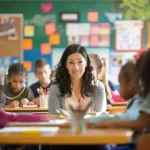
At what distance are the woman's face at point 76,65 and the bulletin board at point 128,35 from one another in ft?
8.72

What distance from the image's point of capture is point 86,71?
11.1 ft

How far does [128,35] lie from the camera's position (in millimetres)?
5973

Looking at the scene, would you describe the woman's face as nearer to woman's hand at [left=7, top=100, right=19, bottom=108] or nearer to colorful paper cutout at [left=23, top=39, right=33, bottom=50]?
woman's hand at [left=7, top=100, right=19, bottom=108]

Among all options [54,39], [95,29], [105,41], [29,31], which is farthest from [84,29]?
[29,31]

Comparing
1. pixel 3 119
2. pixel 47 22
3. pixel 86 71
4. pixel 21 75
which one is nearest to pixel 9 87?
pixel 21 75

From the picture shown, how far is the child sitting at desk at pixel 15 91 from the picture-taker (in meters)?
3.98

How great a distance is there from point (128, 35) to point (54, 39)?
3.57 ft

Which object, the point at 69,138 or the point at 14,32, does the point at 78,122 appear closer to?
the point at 69,138

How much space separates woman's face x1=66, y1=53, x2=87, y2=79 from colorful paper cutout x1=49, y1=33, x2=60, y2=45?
8.56ft

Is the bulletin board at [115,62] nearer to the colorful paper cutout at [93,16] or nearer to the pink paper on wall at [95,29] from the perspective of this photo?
the pink paper on wall at [95,29]

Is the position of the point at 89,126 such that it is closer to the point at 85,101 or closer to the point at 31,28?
the point at 85,101

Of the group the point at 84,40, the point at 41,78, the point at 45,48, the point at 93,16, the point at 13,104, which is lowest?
the point at 13,104

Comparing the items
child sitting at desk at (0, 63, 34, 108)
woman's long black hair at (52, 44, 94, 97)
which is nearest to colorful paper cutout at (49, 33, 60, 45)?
child sitting at desk at (0, 63, 34, 108)

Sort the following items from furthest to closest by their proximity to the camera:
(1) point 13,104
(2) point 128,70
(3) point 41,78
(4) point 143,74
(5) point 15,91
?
(3) point 41,78 < (5) point 15,91 < (1) point 13,104 < (2) point 128,70 < (4) point 143,74
